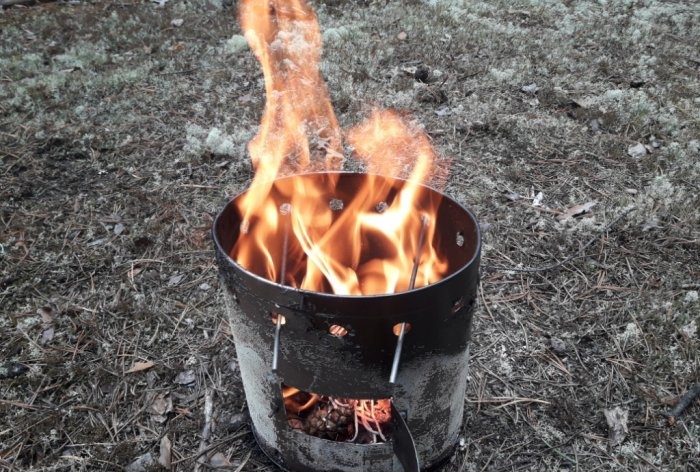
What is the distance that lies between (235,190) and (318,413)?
2382 mm

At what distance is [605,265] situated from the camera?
3.55 m

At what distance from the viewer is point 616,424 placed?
104 inches

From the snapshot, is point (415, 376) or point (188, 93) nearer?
point (415, 376)

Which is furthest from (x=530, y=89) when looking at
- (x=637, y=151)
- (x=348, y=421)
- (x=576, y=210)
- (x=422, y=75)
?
(x=348, y=421)

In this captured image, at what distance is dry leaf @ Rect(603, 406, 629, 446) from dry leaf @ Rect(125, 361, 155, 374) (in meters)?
2.37

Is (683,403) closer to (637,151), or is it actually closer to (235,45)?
(637,151)

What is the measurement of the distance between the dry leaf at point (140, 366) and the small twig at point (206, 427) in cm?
38

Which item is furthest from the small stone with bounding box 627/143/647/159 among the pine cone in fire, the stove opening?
the pine cone in fire

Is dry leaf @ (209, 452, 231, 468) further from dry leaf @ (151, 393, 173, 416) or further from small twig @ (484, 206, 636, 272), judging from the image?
small twig @ (484, 206, 636, 272)

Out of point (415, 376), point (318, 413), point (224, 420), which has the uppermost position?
point (415, 376)

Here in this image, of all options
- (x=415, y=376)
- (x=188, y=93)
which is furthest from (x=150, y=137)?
(x=415, y=376)

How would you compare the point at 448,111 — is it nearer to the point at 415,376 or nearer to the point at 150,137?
the point at 150,137

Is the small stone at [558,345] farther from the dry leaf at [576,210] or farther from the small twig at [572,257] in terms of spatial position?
the dry leaf at [576,210]

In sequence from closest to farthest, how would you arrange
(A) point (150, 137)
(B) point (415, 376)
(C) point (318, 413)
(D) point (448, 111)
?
(B) point (415, 376)
(C) point (318, 413)
(A) point (150, 137)
(D) point (448, 111)
